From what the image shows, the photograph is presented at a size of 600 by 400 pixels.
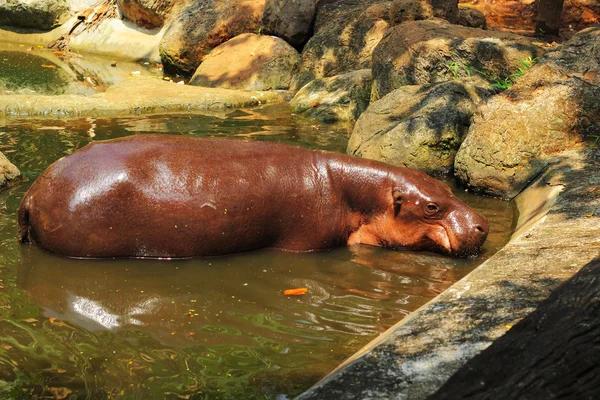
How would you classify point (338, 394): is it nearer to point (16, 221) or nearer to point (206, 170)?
point (206, 170)

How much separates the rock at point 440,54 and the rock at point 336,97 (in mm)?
→ 614

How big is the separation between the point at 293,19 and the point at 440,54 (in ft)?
20.5

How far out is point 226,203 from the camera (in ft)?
22.2

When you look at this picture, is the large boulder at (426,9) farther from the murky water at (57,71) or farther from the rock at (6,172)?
the rock at (6,172)

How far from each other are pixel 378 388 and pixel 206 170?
11.8 ft

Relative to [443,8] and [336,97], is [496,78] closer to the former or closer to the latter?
[443,8]

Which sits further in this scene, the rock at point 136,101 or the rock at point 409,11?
the rock at point 409,11

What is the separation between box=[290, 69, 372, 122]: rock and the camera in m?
13.0

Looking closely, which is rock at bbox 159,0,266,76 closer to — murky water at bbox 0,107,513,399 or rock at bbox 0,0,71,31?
rock at bbox 0,0,71,31

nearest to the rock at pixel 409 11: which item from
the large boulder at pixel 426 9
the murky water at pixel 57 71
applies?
the large boulder at pixel 426 9

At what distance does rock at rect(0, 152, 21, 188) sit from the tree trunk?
1002 cm

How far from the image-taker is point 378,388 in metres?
3.63

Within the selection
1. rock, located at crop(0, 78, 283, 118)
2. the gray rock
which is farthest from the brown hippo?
the gray rock

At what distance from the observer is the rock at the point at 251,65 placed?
16.0 meters
